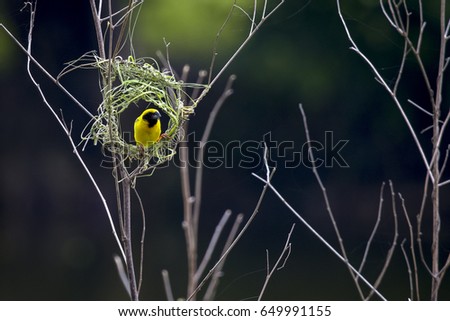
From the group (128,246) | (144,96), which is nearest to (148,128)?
(144,96)

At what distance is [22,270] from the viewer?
33.2 feet

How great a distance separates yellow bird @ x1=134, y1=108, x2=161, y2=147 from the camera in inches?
129

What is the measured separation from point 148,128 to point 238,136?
37.3 feet

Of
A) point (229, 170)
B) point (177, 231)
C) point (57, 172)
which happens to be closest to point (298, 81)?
point (229, 170)

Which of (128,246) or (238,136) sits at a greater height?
(128,246)

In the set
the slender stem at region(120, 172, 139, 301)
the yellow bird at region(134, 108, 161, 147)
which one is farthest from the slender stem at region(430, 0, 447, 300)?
the yellow bird at region(134, 108, 161, 147)

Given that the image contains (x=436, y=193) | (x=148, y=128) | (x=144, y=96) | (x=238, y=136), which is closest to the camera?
(x=436, y=193)

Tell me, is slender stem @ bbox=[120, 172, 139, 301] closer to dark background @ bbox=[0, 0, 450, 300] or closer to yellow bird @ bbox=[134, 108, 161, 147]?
yellow bird @ bbox=[134, 108, 161, 147]

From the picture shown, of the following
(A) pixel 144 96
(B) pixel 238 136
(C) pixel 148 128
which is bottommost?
(B) pixel 238 136

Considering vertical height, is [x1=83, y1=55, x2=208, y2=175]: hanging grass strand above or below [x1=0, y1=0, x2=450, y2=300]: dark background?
above

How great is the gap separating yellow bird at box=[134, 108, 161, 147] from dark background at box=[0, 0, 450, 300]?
672cm

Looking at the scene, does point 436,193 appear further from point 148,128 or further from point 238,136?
point 238,136

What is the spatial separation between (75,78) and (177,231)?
11.9 feet

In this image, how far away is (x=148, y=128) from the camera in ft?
11.2
